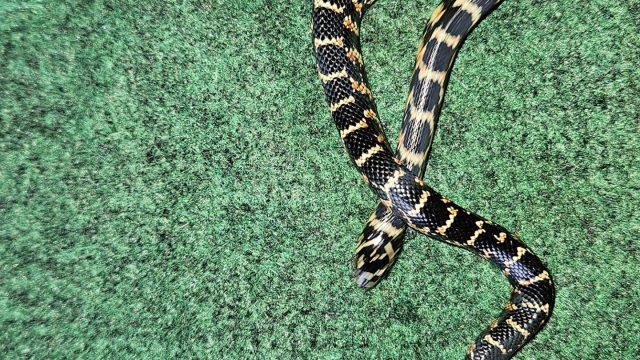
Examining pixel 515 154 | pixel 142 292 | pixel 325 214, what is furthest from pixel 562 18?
pixel 142 292

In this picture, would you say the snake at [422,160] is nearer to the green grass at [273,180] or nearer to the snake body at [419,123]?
the snake body at [419,123]

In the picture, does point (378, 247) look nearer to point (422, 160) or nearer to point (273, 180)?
point (422, 160)

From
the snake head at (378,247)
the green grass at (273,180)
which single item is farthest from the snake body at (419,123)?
the green grass at (273,180)

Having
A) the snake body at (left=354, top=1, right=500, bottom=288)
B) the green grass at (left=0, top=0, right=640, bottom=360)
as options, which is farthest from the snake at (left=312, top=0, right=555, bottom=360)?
the green grass at (left=0, top=0, right=640, bottom=360)

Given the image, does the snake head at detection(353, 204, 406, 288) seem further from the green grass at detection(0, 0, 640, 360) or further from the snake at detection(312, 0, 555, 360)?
the green grass at detection(0, 0, 640, 360)

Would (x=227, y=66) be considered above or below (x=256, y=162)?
above

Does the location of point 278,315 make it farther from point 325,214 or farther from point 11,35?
point 11,35
